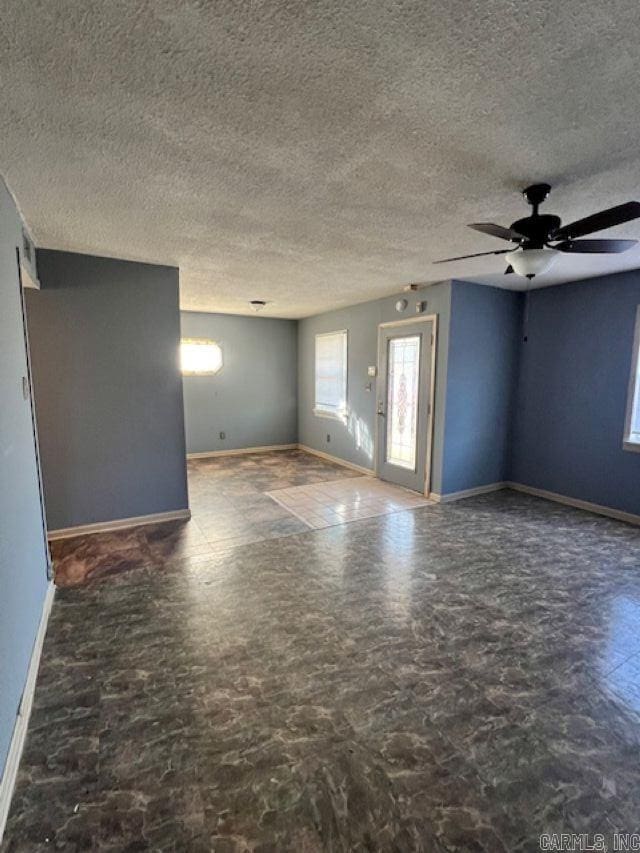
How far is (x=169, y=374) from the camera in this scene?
3.87 meters

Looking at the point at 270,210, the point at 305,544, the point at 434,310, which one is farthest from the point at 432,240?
the point at 305,544

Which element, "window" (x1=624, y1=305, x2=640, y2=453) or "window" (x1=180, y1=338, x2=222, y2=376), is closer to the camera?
"window" (x1=624, y1=305, x2=640, y2=453)

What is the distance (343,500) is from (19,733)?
3.49 metres

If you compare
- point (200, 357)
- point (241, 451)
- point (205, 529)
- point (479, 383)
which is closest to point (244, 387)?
point (200, 357)

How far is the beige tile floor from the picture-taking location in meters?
4.23

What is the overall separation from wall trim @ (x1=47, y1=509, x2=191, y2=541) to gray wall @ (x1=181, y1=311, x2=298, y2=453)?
9.41 feet

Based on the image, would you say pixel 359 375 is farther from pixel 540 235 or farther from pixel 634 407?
pixel 540 235

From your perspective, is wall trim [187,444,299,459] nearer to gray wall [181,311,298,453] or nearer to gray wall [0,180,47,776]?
gray wall [181,311,298,453]

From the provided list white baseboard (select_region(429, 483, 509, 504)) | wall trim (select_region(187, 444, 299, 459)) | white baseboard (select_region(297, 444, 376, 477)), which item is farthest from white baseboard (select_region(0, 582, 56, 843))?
wall trim (select_region(187, 444, 299, 459))

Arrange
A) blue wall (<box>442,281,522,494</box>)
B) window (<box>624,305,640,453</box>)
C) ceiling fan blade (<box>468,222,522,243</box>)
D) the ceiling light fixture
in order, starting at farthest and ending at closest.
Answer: blue wall (<box>442,281,522,494</box>)
window (<box>624,305,640,453</box>)
the ceiling light fixture
ceiling fan blade (<box>468,222,522,243</box>)

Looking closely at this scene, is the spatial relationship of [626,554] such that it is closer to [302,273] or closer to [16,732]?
[302,273]

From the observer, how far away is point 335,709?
1790mm

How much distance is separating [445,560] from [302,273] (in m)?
3.00

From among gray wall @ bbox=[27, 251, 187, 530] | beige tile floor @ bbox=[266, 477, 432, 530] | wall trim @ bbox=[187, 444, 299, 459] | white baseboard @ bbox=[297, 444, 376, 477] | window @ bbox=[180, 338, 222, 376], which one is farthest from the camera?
wall trim @ bbox=[187, 444, 299, 459]
